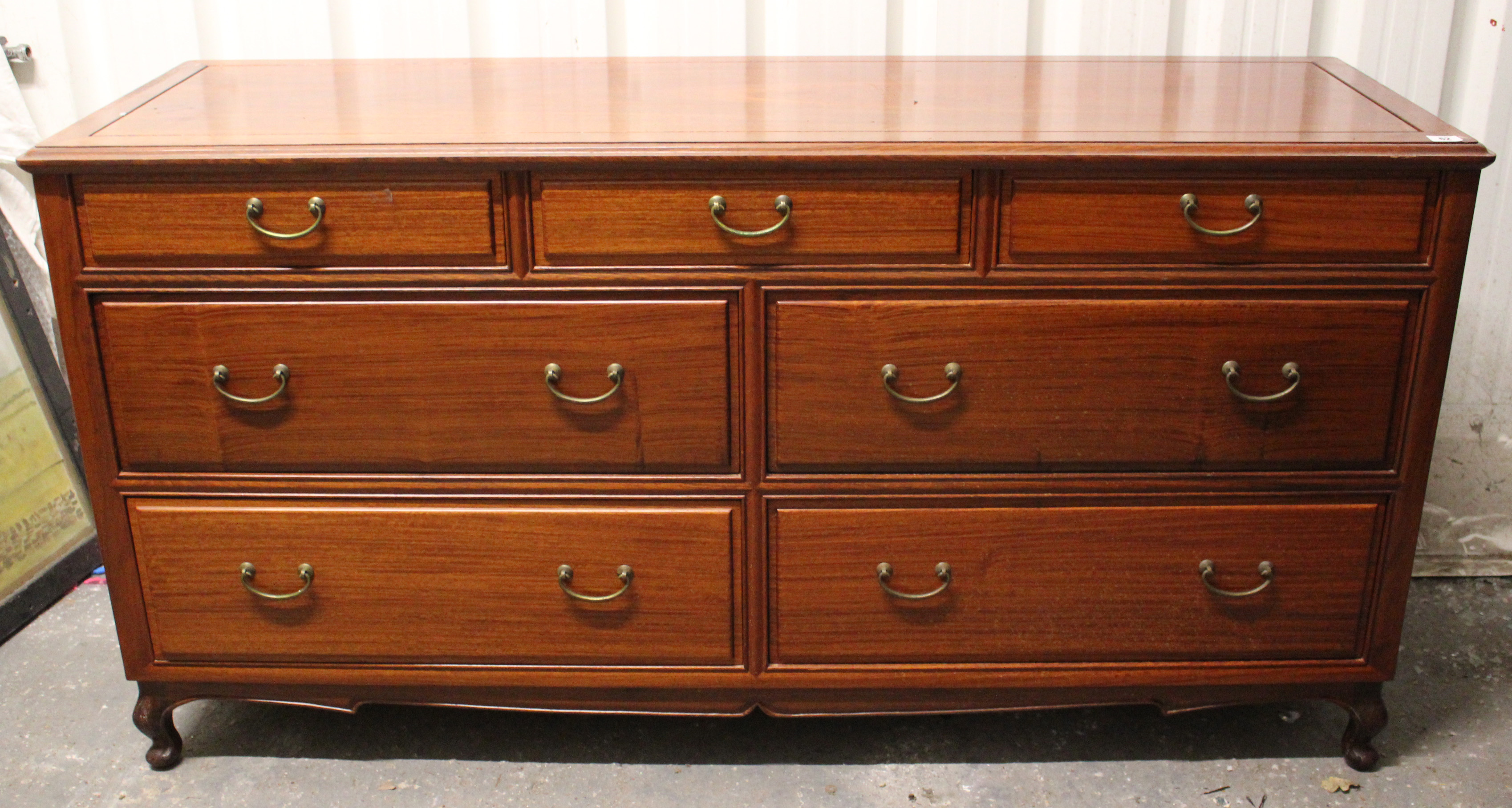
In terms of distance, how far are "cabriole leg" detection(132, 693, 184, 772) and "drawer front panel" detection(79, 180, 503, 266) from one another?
722 millimetres

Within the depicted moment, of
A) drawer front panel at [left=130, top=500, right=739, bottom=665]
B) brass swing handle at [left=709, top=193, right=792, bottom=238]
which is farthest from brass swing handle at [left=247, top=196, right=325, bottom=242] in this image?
brass swing handle at [left=709, top=193, right=792, bottom=238]

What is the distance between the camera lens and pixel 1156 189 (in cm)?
Result: 170

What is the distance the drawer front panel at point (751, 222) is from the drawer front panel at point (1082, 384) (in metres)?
0.08

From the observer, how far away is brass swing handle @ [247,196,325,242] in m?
Result: 1.71

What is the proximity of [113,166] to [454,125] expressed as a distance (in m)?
0.45

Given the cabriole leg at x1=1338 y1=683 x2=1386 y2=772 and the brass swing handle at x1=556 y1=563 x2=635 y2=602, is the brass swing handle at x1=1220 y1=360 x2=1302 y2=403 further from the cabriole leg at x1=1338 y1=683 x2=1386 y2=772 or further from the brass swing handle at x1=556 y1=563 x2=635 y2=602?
the brass swing handle at x1=556 y1=563 x2=635 y2=602

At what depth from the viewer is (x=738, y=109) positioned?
1.88 meters

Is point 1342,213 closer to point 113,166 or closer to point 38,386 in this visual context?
point 113,166

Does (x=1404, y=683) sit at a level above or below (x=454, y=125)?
below

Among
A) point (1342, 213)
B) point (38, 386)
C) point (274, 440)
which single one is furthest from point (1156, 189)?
point (38, 386)

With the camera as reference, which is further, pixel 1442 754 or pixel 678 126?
pixel 1442 754

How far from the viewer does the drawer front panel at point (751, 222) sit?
5.57 ft

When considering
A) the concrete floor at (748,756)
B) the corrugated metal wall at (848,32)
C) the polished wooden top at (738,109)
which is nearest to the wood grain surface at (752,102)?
the polished wooden top at (738,109)

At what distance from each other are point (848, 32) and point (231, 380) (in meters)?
1.27
